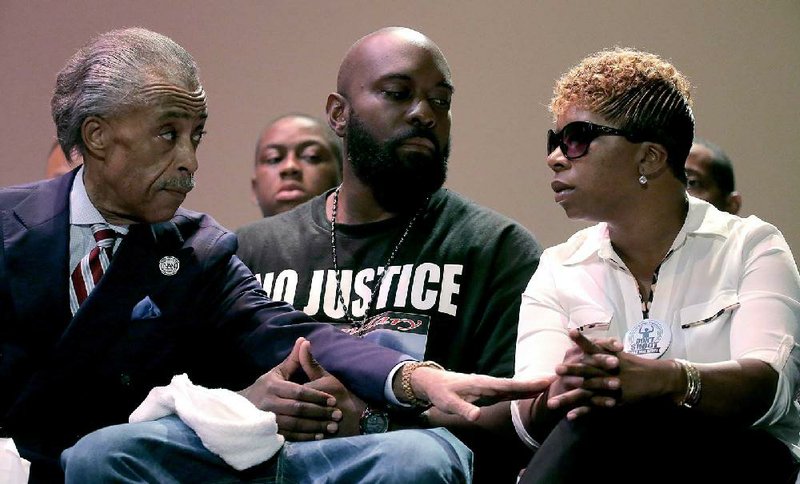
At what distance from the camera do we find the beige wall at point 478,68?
4.80 m

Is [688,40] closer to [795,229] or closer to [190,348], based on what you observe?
[795,229]

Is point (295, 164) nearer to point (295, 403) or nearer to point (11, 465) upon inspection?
point (295, 403)

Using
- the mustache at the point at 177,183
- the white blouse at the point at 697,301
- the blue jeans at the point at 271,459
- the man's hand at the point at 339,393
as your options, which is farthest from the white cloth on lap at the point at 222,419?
the white blouse at the point at 697,301

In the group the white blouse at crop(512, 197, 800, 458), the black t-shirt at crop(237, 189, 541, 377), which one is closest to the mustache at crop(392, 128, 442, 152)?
the black t-shirt at crop(237, 189, 541, 377)

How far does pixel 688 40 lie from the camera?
4.81 metres

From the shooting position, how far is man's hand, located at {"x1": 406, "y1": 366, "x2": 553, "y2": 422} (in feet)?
7.91

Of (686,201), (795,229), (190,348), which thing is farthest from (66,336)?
(795,229)

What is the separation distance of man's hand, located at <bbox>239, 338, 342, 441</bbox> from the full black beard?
0.94m

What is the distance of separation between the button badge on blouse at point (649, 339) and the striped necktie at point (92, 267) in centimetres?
134

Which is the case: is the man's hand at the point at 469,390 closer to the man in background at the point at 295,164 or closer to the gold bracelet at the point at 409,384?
the gold bracelet at the point at 409,384

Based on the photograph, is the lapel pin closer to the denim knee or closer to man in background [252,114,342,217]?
the denim knee

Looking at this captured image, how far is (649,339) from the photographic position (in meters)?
2.86

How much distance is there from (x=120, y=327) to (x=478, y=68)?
259 centimetres

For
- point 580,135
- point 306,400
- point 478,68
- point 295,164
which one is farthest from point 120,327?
point 478,68
